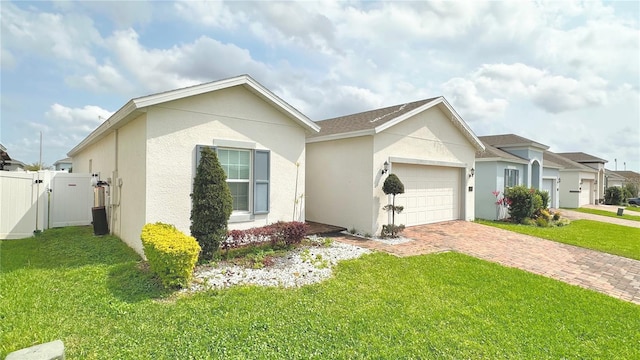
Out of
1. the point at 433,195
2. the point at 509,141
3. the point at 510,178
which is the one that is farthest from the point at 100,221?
the point at 509,141

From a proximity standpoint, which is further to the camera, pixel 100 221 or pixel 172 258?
pixel 100 221

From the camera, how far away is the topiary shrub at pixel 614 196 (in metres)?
33.2

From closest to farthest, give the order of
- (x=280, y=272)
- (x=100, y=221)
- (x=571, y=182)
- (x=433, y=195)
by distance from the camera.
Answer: (x=280, y=272), (x=100, y=221), (x=433, y=195), (x=571, y=182)

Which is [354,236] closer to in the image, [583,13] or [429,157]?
[429,157]

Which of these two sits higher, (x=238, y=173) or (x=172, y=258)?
(x=238, y=173)

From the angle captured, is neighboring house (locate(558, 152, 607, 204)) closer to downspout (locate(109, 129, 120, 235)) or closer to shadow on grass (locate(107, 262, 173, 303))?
shadow on grass (locate(107, 262, 173, 303))

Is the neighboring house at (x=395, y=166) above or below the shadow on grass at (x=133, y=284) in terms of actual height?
above

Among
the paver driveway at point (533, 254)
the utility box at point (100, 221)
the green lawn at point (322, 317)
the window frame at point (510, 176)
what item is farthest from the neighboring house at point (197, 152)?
the window frame at point (510, 176)

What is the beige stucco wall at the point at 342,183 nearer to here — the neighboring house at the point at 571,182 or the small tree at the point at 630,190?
the neighboring house at the point at 571,182

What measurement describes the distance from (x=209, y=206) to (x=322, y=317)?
336 centimetres

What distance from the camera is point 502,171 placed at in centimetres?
1620

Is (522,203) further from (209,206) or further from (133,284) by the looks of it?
→ (133,284)

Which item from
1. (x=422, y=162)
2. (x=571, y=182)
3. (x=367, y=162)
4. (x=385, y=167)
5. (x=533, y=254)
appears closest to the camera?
(x=533, y=254)

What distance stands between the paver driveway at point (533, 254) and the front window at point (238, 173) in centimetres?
338
